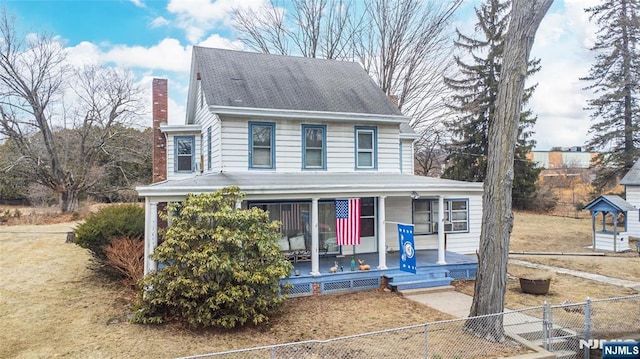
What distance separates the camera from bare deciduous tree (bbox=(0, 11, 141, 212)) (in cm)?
2578

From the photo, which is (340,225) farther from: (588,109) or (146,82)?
(588,109)

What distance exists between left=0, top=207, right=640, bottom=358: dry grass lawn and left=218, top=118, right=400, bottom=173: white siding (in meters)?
4.64

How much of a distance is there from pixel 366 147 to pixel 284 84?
12.6 ft

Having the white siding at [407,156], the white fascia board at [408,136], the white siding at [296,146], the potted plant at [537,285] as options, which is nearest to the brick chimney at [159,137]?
the white siding at [296,146]

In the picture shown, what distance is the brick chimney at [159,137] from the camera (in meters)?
15.9

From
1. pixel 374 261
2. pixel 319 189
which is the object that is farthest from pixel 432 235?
pixel 319 189

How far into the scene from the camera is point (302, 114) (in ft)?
42.7

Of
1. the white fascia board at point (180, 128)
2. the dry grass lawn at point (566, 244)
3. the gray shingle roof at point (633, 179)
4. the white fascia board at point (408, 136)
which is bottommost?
the dry grass lawn at point (566, 244)

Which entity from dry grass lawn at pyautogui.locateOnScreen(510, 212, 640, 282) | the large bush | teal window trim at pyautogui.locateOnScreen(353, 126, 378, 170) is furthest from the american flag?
dry grass lawn at pyautogui.locateOnScreen(510, 212, 640, 282)

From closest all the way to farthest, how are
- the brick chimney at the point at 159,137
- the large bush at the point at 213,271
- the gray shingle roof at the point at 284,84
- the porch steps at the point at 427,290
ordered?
the large bush at the point at 213,271, the porch steps at the point at 427,290, the gray shingle roof at the point at 284,84, the brick chimney at the point at 159,137

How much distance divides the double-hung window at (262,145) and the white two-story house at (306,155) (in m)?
0.03

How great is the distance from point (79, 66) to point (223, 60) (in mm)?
18893

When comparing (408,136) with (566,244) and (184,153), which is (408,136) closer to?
(184,153)

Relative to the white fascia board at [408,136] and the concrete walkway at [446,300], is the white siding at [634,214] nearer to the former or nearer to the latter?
the white fascia board at [408,136]
